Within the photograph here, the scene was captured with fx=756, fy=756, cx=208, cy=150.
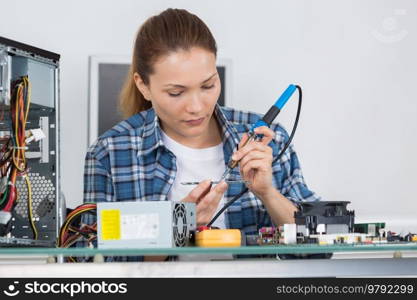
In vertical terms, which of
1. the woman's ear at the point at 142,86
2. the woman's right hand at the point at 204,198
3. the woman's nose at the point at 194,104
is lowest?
the woman's right hand at the point at 204,198

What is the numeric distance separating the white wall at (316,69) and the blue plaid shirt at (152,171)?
116 centimetres

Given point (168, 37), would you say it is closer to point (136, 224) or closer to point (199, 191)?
point (199, 191)

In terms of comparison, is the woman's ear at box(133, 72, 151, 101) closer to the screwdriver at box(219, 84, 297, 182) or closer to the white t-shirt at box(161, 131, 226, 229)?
the white t-shirt at box(161, 131, 226, 229)

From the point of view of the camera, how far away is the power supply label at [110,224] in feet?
3.22

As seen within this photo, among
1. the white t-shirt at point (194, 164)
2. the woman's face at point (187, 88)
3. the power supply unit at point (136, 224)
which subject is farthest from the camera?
the white t-shirt at point (194, 164)

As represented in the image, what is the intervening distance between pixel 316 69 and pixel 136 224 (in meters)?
2.31

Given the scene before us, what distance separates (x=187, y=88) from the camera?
5.95 ft

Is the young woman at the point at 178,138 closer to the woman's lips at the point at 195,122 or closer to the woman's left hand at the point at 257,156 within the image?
the woman's lips at the point at 195,122

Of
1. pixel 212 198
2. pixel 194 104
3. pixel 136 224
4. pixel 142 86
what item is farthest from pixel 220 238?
pixel 142 86

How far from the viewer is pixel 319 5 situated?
318 centimetres

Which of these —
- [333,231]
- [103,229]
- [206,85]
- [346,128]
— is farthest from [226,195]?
[346,128]

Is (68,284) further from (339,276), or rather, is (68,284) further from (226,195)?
(226,195)

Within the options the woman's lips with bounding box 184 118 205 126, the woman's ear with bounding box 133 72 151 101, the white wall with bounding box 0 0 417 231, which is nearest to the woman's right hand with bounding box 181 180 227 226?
the woman's lips with bounding box 184 118 205 126

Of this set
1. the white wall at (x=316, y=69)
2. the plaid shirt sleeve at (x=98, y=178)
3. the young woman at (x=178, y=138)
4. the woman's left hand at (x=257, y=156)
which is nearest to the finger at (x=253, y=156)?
the woman's left hand at (x=257, y=156)
